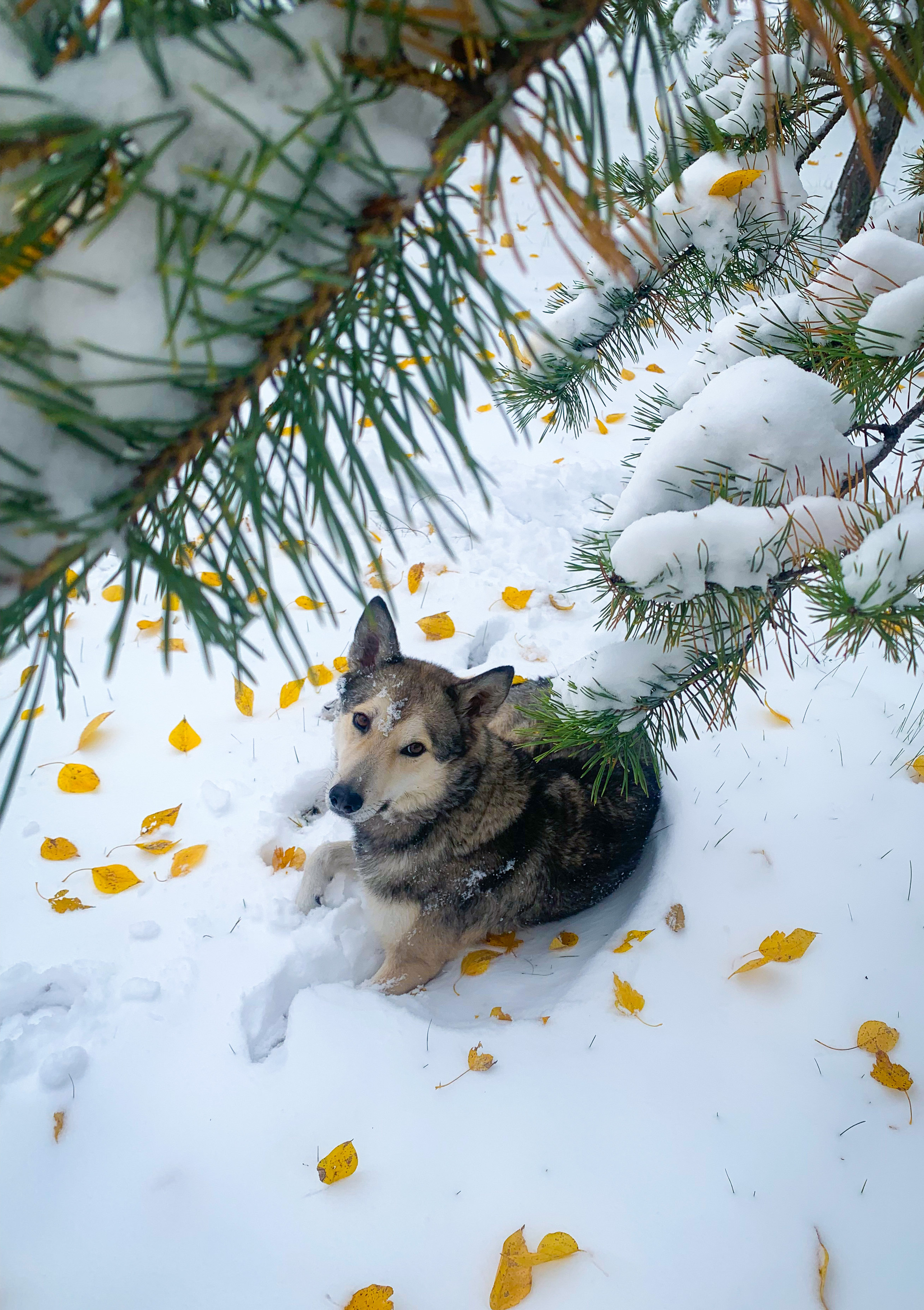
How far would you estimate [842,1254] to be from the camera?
1.54 metres

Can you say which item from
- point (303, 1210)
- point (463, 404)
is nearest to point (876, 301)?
point (463, 404)

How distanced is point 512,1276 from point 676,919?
1037mm

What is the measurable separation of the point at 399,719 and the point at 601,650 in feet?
3.01

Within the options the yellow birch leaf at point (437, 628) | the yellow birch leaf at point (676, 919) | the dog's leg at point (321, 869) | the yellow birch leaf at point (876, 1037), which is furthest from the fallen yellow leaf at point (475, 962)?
the yellow birch leaf at point (437, 628)

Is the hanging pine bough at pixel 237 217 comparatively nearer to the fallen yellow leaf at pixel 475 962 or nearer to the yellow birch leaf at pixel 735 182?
the yellow birch leaf at pixel 735 182

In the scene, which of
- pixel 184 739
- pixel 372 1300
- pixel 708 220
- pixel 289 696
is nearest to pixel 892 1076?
pixel 372 1300

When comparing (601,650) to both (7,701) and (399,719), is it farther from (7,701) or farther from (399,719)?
(7,701)

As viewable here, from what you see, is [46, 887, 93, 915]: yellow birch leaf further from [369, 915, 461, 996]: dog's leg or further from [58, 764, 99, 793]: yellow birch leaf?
[369, 915, 461, 996]: dog's leg

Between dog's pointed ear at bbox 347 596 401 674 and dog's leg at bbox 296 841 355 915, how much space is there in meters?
0.72

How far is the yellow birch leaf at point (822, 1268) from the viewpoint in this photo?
1483mm

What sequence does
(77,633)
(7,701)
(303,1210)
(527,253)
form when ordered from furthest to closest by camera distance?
(527,253) < (77,633) < (7,701) < (303,1210)

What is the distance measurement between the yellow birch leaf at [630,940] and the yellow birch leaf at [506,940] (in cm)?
47

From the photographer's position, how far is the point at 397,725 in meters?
2.29

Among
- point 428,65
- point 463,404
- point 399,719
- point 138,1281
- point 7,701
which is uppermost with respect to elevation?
point 428,65
